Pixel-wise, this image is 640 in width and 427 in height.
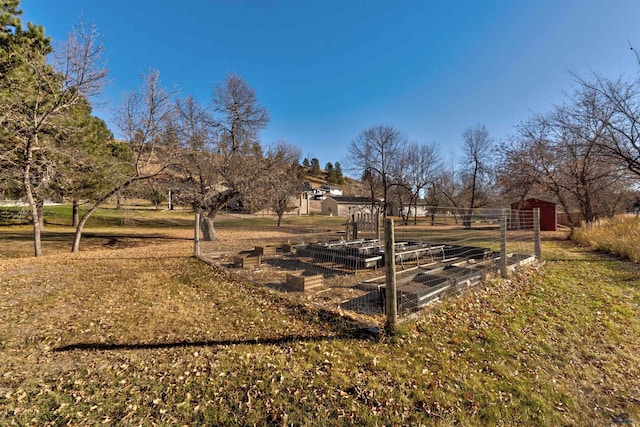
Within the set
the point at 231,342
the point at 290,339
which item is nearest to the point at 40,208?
the point at 231,342

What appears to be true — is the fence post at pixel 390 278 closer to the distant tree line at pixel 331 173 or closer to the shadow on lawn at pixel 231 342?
the shadow on lawn at pixel 231 342

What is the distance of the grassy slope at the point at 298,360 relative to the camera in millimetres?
2641

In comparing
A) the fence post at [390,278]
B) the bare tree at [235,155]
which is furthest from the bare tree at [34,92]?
the fence post at [390,278]

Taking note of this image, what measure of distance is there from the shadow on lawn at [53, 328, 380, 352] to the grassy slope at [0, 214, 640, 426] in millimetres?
→ 27

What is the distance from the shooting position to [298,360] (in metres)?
3.44

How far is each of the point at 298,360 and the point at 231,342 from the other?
3.52 feet

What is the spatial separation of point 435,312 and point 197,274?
6.03m

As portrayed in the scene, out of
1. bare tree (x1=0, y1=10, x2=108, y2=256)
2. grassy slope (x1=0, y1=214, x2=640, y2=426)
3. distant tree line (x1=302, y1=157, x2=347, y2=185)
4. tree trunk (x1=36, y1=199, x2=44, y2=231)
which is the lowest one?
grassy slope (x1=0, y1=214, x2=640, y2=426)

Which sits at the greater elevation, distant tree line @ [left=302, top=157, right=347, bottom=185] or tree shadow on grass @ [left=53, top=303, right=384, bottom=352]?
distant tree line @ [left=302, top=157, right=347, bottom=185]

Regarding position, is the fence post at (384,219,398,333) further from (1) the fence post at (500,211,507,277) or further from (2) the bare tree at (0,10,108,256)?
(2) the bare tree at (0,10,108,256)

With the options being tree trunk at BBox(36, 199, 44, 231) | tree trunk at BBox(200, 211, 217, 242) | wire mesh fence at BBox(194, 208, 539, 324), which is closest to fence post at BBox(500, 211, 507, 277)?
wire mesh fence at BBox(194, 208, 539, 324)

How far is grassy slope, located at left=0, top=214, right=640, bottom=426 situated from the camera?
2641 mm

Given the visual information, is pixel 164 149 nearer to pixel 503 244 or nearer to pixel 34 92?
pixel 34 92

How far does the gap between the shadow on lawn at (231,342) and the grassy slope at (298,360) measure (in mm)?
27
